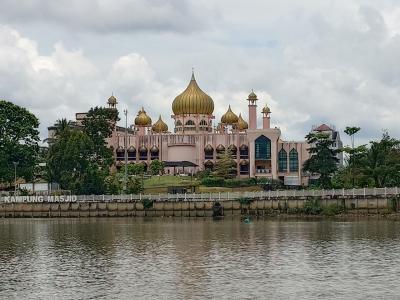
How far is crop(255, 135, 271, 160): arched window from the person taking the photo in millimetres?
165500

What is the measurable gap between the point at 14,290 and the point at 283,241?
1150 inches

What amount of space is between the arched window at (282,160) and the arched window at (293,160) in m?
1.06

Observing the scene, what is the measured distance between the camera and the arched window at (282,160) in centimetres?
16562

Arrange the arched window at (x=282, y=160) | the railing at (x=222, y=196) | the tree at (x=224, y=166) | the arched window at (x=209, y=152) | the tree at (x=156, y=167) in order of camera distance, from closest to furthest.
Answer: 1. the railing at (x=222, y=196)
2. the tree at (x=224, y=166)
3. the tree at (x=156, y=167)
4. the arched window at (x=282, y=160)
5. the arched window at (x=209, y=152)

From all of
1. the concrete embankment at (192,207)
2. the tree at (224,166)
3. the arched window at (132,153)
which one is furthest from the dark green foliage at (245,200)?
the arched window at (132,153)

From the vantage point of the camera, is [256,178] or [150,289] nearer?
[150,289]

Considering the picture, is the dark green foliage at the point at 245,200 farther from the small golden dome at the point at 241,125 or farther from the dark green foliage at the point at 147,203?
the small golden dome at the point at 241,125

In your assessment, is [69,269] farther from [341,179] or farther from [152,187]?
[152,187]

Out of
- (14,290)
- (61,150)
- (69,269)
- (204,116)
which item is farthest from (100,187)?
(14,290)

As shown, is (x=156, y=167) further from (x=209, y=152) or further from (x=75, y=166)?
(x=75, y=166)

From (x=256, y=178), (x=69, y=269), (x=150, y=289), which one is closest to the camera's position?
(x=150, y=289)

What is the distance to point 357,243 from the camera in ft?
206

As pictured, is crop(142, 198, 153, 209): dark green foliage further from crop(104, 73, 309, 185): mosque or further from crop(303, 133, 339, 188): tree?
crop(104, 73, 309, 185): mosque

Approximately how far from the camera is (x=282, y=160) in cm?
16575
